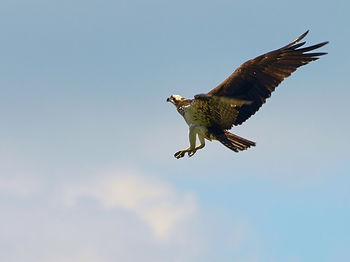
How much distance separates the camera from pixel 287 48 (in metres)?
13.8

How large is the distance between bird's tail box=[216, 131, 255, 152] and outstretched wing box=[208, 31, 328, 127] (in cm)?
29

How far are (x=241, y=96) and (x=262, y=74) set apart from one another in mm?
700

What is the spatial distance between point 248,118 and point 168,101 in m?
1.78

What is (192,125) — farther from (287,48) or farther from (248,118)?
(287,48)

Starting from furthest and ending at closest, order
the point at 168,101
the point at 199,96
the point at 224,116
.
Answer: the point at 168,101 → the point at 224,116 → the point at 199,96

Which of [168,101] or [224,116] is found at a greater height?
[168,101]

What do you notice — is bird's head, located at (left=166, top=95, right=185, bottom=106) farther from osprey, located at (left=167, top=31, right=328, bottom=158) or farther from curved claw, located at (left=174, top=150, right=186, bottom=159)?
curved claw, located at (left=174, top=150, right=186, bottom=159)

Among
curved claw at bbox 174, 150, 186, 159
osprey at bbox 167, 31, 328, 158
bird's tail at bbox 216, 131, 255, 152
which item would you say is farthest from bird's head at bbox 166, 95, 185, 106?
bird's tail at bbox 216, 131, 255, 152

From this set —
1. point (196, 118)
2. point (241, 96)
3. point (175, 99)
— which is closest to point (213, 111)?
point (196, 118)

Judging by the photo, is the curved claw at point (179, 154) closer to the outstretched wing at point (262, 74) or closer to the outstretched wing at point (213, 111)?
the outstretched wing at point (213, 111)

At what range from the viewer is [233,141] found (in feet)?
43.8

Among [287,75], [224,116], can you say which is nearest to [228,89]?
[224,116]

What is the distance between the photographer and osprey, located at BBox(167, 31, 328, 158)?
13.0 metres

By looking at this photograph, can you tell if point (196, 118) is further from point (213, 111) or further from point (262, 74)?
point (262, 74)
